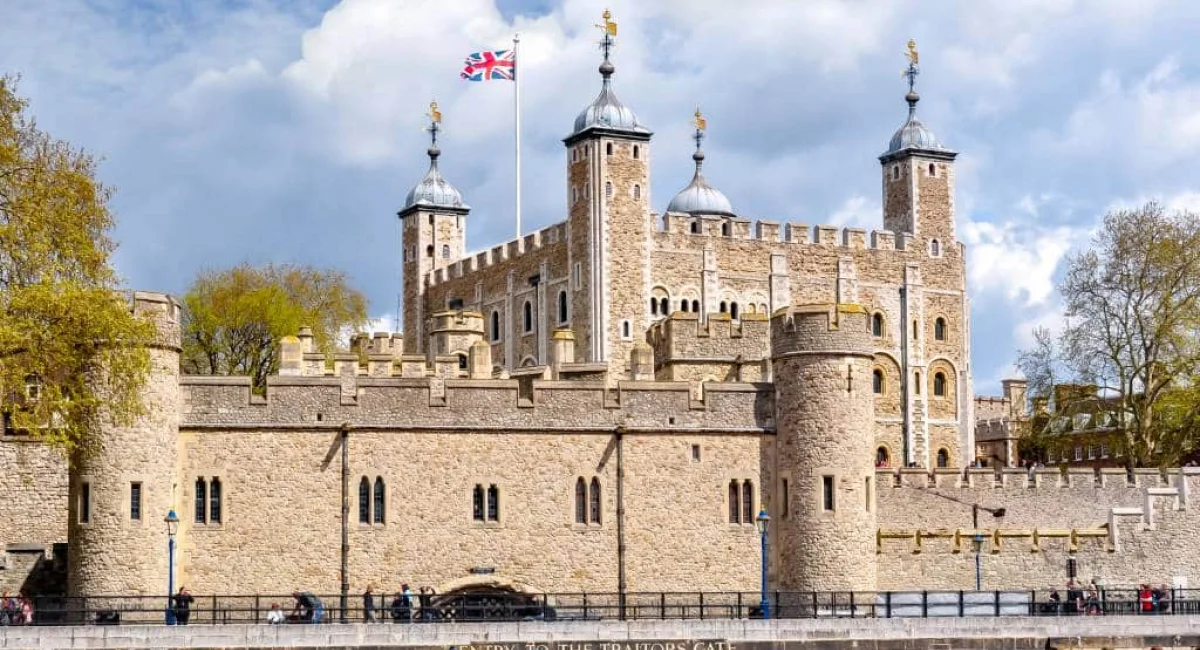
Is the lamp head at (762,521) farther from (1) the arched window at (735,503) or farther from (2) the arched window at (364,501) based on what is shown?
(2) the arched window at (364,501)

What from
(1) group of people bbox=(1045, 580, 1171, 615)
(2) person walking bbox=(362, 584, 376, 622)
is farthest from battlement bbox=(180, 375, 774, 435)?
(1) group of people bbox=(1045, 580, 1171, 615)

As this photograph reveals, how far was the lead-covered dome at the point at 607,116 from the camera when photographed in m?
80.6

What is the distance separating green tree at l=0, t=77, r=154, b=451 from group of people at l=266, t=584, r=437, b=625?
15.6 ft

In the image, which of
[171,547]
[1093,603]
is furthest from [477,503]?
[1093,603]

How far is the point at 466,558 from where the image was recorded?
43.2 meters

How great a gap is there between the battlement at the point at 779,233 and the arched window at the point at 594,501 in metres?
38.0

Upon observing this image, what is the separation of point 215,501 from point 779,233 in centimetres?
4505

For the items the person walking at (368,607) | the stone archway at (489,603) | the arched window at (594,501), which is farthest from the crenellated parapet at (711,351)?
the person walking at (368,607)

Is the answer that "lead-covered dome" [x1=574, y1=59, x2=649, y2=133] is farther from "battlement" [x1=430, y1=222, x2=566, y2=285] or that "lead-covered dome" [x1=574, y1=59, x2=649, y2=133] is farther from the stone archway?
the stone archway

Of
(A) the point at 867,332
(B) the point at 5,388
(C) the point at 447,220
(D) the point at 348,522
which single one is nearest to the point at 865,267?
(C) the point at 447,220

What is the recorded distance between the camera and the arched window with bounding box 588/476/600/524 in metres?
44.0

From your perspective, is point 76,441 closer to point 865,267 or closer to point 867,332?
point 867,332

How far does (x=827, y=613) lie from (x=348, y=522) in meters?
9.80

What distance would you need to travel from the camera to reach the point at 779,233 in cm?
8406
